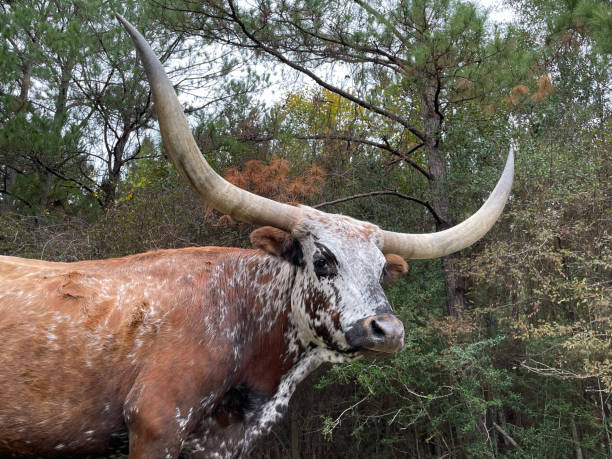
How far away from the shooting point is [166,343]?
2.79 m

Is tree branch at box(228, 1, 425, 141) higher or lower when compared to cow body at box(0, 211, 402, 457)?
higher

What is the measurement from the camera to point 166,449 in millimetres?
2615

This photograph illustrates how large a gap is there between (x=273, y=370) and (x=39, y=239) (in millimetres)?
5927

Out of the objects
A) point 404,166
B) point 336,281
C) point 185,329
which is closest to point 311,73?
point 404,166

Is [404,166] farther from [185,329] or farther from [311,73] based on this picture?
[185,329]

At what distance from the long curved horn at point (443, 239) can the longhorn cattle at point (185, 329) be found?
0.26 metres

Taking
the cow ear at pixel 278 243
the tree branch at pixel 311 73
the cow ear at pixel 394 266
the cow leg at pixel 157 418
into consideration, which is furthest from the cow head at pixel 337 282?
the tree branch at pixel 311 73

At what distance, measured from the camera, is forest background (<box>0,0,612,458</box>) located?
741 centimetres

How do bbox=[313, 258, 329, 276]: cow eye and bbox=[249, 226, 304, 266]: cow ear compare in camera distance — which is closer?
bbox=[313, 258, 329, 276]: cow eye

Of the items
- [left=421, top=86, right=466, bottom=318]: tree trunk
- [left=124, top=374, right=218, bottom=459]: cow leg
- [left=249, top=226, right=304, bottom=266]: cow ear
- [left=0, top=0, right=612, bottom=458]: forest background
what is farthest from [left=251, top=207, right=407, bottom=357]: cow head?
Answer: [left=421, top=86, right=466, bottom=318]: tree trunk

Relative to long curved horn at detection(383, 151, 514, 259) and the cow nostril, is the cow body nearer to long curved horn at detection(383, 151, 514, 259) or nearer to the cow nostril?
the cow nostril

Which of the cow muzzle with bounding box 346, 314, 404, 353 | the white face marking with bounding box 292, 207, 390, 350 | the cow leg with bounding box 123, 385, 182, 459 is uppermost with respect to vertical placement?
the white face marking with bounding box 292, 207, 390, 350

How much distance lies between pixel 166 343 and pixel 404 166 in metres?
7.61

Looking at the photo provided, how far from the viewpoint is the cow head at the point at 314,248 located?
107 inches
